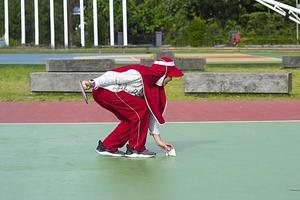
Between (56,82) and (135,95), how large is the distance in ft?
29.0

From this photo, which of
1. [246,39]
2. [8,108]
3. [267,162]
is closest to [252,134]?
[267,162]

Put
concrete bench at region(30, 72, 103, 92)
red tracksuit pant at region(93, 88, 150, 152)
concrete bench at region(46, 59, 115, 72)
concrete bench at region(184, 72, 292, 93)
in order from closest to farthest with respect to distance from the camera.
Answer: red tracksuit pant at region(93, 88, 150, 152) < concrete bench at region(184, 72, 292, 93) < concrete bench at region(30, 72, 103, 92) < concrete bench at region(46, 59, 115, 72)

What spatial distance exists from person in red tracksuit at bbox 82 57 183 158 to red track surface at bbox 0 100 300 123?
4013 mm

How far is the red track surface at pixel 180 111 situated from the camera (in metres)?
12.4

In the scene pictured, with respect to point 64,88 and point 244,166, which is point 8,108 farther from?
point 244,166

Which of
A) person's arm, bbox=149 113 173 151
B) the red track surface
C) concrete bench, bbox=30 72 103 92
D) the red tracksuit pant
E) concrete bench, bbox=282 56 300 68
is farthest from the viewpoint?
concrete bench, bbox=282 56 300 68

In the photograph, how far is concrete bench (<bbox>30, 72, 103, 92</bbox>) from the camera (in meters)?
16.6

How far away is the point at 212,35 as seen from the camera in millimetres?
63875

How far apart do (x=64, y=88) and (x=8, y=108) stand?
2.60 metres

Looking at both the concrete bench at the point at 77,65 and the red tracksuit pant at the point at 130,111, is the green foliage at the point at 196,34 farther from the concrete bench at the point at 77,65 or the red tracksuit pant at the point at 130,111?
the red tracksuit pant at the point at 130,111

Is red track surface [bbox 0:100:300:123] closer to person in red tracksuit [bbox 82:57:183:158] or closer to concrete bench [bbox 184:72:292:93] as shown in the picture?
concrete bench [bbox 184:72:292:93]

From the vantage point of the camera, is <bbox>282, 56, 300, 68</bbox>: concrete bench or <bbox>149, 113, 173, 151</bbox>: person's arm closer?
<bbox>149, 113, 173, 151</bbox>: person's arm

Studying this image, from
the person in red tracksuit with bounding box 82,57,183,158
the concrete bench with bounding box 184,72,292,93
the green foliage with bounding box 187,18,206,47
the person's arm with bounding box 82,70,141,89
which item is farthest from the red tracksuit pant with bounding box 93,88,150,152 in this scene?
the green foliage with bounding box 187,18,206,47

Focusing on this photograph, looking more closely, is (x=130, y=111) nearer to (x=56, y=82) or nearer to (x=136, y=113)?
(x=136, y=113)
